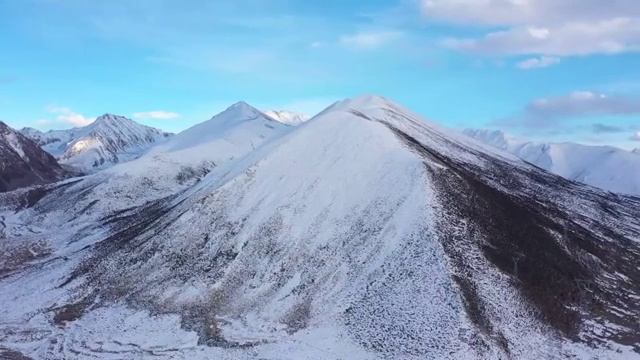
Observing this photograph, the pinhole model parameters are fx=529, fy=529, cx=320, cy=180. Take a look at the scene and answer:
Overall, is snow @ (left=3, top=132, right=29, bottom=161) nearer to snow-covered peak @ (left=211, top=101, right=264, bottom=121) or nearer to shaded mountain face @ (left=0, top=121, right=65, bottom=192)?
shaded mountain face @ (left=0, top=121, right=65, bottom=192)

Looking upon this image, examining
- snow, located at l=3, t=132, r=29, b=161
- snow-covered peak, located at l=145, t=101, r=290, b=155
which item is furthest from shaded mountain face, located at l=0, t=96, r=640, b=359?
snow, located at l=3, t=132, r=29, b=161

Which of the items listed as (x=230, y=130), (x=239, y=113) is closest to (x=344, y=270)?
(x=230, y=130)

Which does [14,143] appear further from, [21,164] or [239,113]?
[239,113]

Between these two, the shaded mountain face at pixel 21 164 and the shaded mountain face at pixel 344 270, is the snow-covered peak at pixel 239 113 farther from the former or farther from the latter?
the shaded mountain face at pixel 344 270

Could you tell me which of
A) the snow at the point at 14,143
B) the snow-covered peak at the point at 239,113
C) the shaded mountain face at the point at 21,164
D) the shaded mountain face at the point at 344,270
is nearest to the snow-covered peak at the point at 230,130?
the snow-covered peak at the point at 239,113

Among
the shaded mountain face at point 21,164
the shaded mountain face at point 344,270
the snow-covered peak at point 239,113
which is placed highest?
the snow-covered peak at point 239,113

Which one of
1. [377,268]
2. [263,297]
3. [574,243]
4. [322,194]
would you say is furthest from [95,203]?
[574,243]
